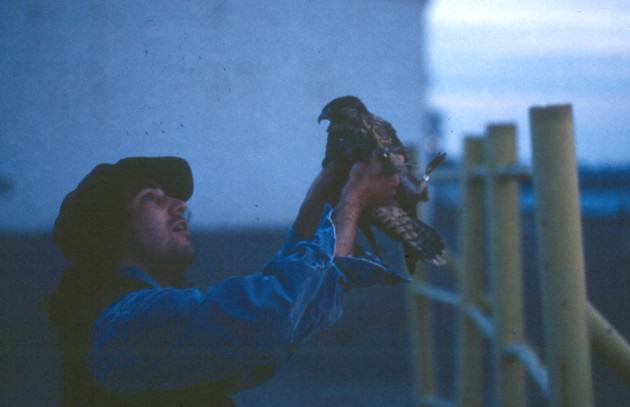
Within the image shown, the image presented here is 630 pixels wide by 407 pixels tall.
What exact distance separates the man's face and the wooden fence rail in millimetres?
625

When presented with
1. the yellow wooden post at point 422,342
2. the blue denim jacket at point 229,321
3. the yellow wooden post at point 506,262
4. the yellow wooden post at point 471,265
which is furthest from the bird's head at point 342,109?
the yellow wooden post at point 422,342

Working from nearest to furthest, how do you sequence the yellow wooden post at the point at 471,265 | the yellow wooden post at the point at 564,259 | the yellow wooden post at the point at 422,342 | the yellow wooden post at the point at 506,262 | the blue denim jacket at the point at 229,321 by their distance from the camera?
the blue denim jacket at the point at 229,321, the yellow wooden post at the point at 564,259, the yellow wooden post at the point at 506,262, the yellow wooden post at the point at 471,265, the yellow wooden post at the point at 422,342

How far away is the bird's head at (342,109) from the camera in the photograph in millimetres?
968

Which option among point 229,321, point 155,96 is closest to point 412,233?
point 229,321

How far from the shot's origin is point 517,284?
184 cm

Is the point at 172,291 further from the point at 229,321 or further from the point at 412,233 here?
the point at 412,233

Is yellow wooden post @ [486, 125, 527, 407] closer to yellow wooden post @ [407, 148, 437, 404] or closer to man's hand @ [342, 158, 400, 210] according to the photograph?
man's hand @ [342, 158, 400, 210]

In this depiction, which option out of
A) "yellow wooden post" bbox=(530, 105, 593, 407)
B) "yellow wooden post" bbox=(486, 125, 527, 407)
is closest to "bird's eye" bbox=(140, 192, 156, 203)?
"yellow wooden post" bbox=(530, 105, 593, 407)

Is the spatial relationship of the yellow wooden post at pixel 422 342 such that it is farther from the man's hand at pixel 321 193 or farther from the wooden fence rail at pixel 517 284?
the man's hand at pixel 321 193

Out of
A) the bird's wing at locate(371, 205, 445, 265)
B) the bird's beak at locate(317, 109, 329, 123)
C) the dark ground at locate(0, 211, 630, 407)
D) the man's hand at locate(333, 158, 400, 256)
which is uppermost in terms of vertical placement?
the bird's beak at locate(317, 109, 329, 123)

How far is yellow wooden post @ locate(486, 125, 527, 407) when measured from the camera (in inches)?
71.8

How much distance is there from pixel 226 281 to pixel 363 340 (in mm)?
4092

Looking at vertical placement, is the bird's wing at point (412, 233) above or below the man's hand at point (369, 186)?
below

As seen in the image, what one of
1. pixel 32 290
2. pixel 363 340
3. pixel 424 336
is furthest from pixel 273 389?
pixel 32 290
